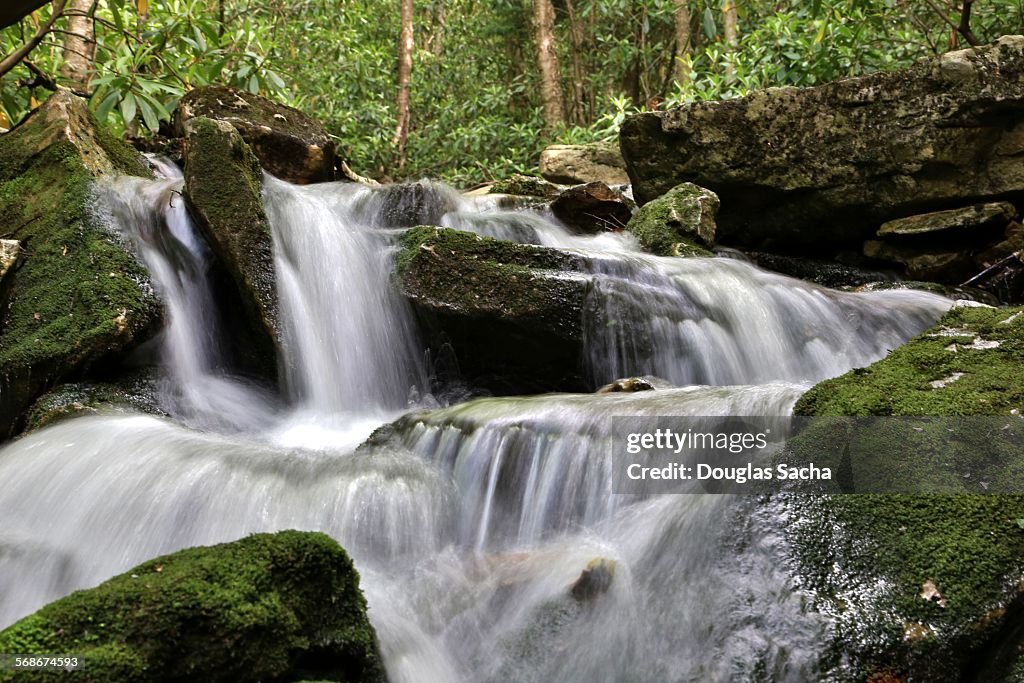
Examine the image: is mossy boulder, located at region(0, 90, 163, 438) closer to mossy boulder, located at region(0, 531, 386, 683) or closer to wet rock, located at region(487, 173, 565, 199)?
mossy boulder, located at region(0, 531, 386, 683)

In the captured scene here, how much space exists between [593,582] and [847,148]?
17.9 feet

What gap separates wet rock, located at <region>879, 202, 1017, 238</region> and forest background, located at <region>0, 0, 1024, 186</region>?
9.84ft

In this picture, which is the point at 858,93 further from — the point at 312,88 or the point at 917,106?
the point at 312,88

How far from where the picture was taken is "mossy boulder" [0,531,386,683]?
1925mm

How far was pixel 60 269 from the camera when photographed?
15.8ft

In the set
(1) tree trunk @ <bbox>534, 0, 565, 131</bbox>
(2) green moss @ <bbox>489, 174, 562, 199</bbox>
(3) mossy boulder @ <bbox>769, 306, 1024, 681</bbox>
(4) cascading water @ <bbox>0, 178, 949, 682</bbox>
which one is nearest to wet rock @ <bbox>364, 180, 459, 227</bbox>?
(4) cascading water @ <bbox>0, 178, 949, 682</bbox>

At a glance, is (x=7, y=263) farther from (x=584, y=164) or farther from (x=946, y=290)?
(x=584, y=164)

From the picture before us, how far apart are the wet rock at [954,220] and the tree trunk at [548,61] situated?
24.8ft

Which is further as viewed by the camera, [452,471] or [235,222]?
[235,222]

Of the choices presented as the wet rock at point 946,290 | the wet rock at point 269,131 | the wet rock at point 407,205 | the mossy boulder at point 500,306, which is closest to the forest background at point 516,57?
the wet rock at point 269,131

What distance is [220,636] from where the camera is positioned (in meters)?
2.04

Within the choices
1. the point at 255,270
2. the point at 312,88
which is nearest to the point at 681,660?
the point at 255,270

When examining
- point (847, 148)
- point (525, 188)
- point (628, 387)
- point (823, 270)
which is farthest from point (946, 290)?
point (525, 188)

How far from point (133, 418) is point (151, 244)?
1.59 m
